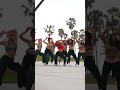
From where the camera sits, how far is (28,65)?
7.03 metres

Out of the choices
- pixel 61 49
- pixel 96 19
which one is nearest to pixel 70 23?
pixel 61 49

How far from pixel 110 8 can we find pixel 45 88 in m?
2.45

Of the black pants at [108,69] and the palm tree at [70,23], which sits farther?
the palm tree at [70,23]

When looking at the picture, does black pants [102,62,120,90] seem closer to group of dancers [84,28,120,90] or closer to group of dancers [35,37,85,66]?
group of dancers [84,28,120,90]

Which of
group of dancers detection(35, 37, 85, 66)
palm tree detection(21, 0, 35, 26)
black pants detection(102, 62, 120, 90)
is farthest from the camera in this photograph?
group of dancers detection(35, 37, 85, 66)

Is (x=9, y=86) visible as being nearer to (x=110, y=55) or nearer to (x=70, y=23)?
(x=110, y=55)

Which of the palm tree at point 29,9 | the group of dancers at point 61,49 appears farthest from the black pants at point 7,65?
the group of dancers at point 61,49

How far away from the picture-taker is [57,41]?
1516cm

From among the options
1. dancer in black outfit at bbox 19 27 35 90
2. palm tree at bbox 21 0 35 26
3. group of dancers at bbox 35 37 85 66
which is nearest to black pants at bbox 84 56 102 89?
dancer in black outfit at bbox 19 27 35 90

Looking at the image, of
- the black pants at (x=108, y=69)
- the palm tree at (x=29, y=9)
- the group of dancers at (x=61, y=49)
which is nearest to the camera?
the palm tree at (x=29, y=9)

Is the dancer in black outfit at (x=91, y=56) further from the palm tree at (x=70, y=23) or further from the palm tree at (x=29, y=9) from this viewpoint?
the palm tree at (x=70, y=23)

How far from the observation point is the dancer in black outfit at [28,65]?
22.9ft

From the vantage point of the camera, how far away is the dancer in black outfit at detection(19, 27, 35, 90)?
6.98 m

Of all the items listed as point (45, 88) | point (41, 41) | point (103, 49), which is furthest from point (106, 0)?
point (41, 41)
